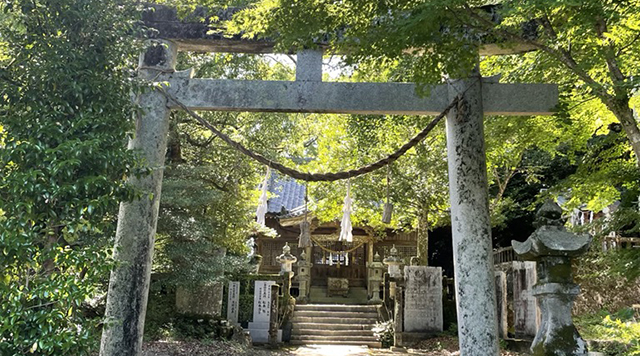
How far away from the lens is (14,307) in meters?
3.73

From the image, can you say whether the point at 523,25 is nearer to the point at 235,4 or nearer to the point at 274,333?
the point at 235,4

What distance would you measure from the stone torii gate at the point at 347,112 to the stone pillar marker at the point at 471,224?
0.01m

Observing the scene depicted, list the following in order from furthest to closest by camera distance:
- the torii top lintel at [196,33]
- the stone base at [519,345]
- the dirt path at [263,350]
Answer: the stone base at [519,345]
the dirt path at [263,350]
the torii top lintel at [196,33]

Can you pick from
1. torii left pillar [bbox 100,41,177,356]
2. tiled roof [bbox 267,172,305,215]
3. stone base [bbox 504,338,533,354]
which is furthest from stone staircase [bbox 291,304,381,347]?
torii left pillar [bbox 100,41,177,356]

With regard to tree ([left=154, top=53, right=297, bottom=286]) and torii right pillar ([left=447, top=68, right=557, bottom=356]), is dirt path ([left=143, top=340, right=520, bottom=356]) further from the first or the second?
torii right pillar ([left=447, top=68, right=557, bottom=356])

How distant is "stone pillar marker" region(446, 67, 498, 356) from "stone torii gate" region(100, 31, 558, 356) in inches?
0.4

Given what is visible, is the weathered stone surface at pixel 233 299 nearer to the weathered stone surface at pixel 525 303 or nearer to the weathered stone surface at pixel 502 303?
the weathered stone surface at pixel 502 303

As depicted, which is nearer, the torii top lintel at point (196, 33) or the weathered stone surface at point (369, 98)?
the weathered stone surface at point (369, 98)

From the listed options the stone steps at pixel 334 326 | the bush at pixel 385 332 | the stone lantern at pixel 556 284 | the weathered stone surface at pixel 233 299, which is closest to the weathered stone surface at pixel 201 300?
the weathered stone surface at pixel 233 299

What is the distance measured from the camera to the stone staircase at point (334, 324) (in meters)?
15.6

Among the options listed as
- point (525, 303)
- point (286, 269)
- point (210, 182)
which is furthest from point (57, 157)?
point (286, 269)

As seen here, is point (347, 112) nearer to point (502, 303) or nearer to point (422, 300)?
point (502, 303)

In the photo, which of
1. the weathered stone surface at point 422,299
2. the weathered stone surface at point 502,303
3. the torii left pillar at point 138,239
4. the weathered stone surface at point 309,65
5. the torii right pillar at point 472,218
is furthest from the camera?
the weathered stone surface at point 422,299

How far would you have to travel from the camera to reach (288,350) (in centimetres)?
1359
